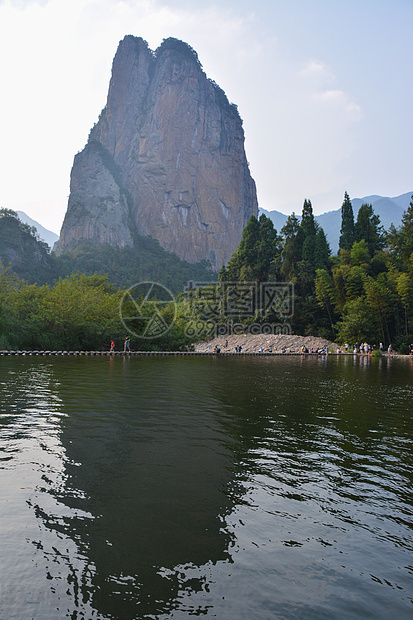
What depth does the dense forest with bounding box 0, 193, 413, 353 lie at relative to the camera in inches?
1160

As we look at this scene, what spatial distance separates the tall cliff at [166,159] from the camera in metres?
121

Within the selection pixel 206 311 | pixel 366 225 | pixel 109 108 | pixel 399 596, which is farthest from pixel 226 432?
pixel 109 108

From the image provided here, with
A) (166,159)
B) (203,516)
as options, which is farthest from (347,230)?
(166,159)

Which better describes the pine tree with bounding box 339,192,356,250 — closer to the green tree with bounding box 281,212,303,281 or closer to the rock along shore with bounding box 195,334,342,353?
the green tree with bounding box 281,212,303,281

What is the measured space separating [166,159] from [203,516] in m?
129

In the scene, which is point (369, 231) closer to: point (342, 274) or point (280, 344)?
point (342, 274)

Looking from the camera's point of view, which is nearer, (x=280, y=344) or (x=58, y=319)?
(x=58, y=319)

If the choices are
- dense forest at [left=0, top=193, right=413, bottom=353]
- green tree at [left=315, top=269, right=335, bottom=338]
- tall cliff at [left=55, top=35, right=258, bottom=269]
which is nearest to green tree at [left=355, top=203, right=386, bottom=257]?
dense forest at [left=0, top=193, right=413, bottom=353]

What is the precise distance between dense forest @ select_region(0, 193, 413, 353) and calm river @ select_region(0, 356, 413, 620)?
20.9 m

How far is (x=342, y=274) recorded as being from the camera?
48719mm

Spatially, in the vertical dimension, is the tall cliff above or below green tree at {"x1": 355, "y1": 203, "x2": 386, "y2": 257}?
above

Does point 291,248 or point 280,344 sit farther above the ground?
point 291,248

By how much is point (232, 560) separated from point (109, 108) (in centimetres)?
14943

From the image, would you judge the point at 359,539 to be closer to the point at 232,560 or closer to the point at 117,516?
the point at 232,560
